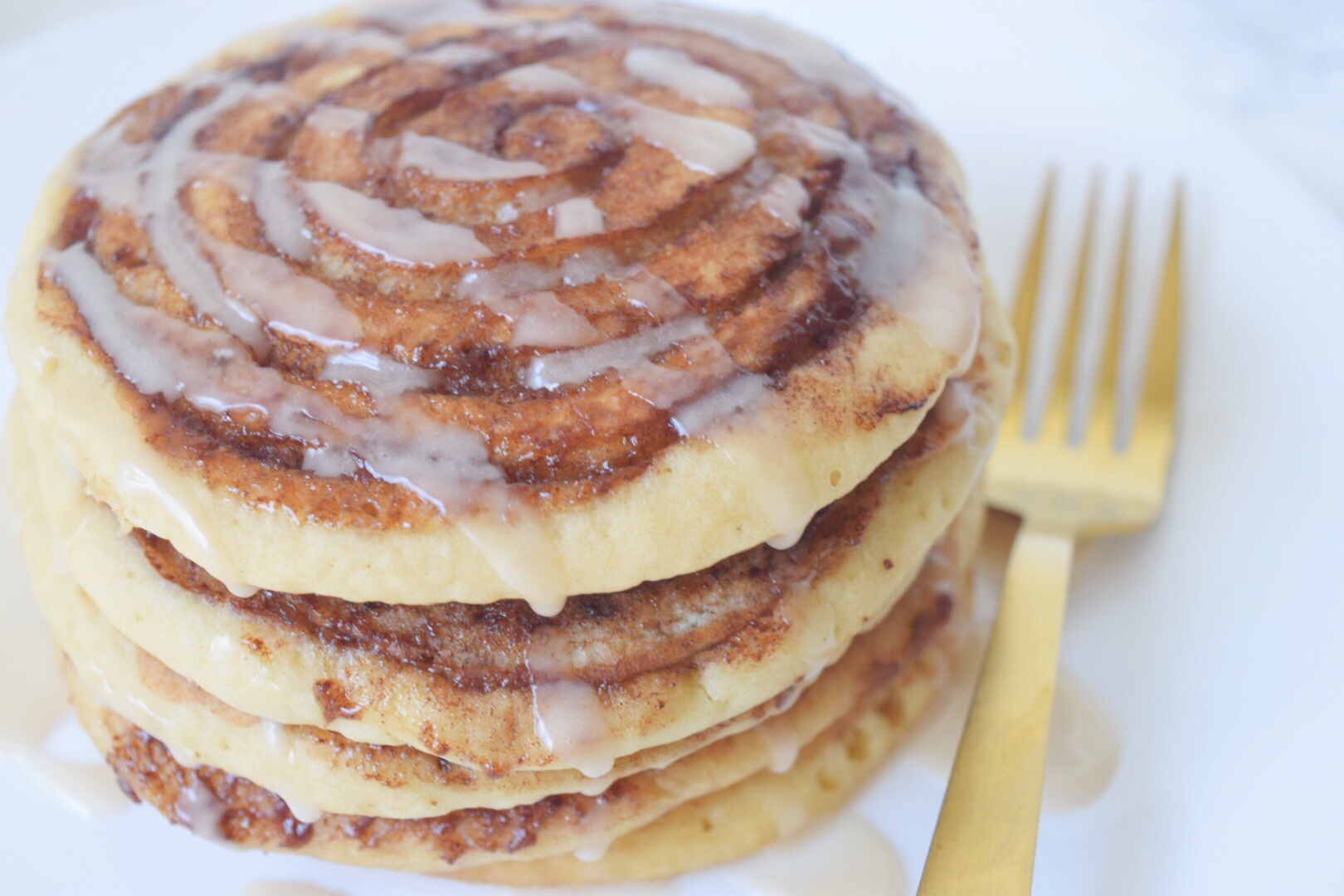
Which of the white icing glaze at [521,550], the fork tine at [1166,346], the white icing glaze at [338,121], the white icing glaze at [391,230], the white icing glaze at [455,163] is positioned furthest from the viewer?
the fork tine at [1166,346]

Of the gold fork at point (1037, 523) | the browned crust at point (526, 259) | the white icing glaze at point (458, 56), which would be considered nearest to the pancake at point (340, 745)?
the gold fork at point (1037, 523)

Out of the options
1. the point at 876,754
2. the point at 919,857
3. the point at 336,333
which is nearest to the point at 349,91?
the point at 336,333

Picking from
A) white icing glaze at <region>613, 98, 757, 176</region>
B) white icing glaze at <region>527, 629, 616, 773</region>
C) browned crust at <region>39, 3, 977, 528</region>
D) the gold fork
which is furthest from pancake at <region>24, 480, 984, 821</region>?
white icing glaze at <region>613, 98, 757, 176</region>

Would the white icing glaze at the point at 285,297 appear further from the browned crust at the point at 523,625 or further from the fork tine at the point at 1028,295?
the fork tine at the point at 1028,295

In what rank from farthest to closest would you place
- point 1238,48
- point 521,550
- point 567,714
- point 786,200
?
point 1238,48 → point 786,200 → point 567,714 → point 521,550

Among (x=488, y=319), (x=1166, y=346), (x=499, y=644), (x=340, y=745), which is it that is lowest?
(x=1166, y=346)

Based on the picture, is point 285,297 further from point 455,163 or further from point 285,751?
point 285,751

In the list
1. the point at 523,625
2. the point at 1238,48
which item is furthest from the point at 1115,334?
the point at 1238,48
